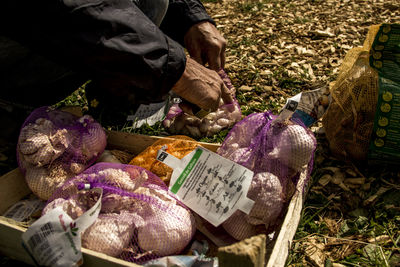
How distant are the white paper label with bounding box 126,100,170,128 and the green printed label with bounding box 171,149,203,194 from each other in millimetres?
954

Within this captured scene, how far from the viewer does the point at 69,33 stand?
1365 mm

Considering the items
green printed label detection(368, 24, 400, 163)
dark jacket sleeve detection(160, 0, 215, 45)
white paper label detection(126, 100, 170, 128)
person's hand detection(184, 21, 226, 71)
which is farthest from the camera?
white paper label detection(126, 100, 170, 128)

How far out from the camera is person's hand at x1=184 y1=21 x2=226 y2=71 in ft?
6.36

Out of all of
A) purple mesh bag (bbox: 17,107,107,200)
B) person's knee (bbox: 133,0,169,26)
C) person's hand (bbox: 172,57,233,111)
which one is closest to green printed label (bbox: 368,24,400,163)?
person's hand (bbox: 172,57,233,111)

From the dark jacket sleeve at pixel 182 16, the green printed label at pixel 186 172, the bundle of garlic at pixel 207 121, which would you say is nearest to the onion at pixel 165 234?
the green printed label at pixel 186 172

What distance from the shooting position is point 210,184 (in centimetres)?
137

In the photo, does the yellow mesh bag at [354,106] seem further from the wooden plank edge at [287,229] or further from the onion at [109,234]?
the onion at [109,234]

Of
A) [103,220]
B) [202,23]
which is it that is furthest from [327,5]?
[103,220]

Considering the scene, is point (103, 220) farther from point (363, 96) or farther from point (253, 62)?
point (253, 62)

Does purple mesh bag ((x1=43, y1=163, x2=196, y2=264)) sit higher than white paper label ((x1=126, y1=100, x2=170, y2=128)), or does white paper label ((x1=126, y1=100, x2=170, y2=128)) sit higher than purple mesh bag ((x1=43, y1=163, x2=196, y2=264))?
purple mesh bag ((x1=43, y1=163, x2=196, y2=264))

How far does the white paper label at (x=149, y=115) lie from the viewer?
231cm

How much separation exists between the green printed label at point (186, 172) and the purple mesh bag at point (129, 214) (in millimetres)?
38

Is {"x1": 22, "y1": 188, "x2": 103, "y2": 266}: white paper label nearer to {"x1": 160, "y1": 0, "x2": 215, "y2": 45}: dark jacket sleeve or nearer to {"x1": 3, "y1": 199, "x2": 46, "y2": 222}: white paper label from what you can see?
{"x1": 3, "y1": 199, "x2": 46, "y2": 222}: white paper label

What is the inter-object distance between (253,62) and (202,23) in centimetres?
120
